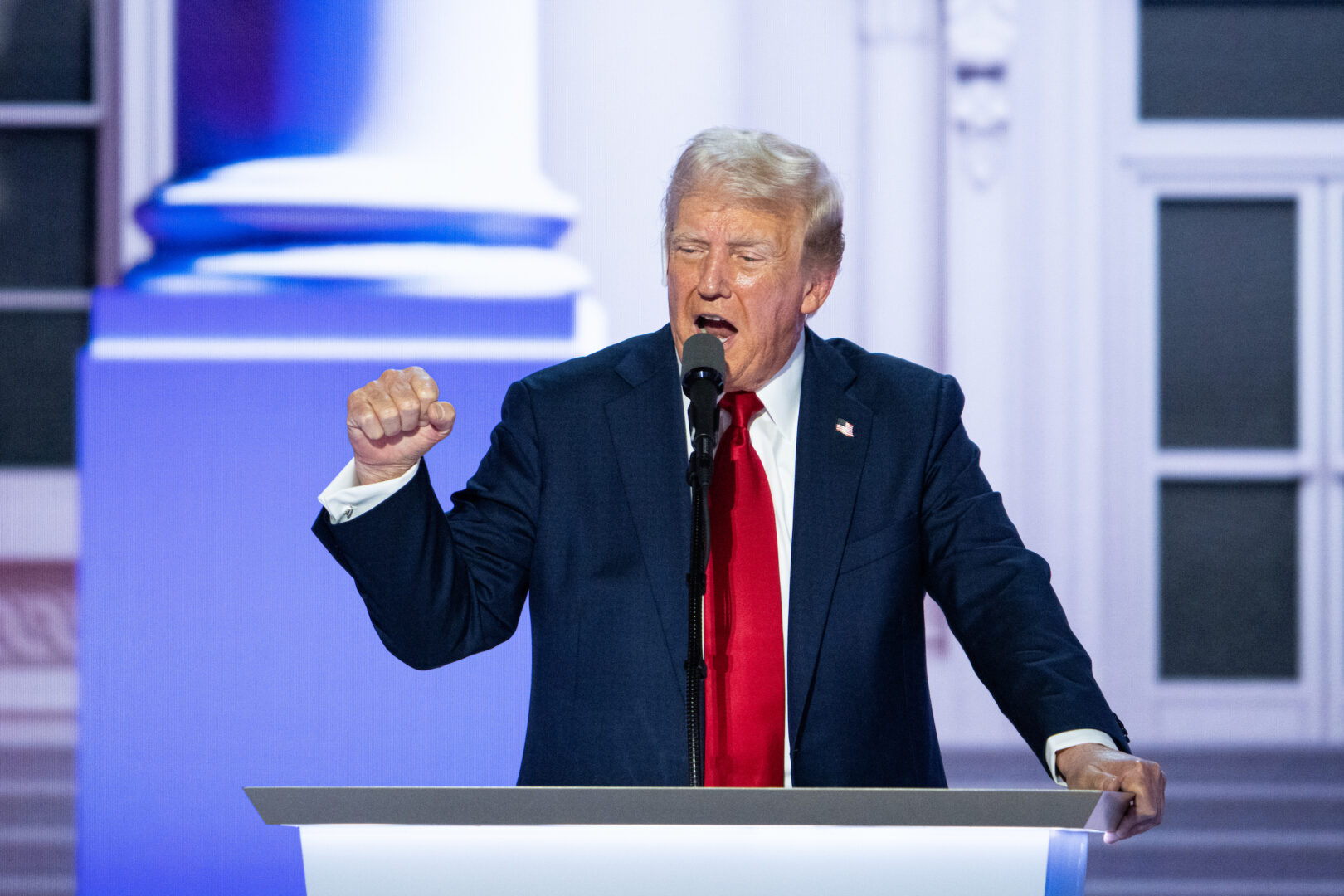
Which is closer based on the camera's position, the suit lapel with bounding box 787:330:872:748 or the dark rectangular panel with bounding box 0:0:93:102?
the suit lapel with bounding box 787:330:872:748

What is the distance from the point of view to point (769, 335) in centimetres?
137

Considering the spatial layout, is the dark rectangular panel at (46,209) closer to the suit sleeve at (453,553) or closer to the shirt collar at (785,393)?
the suit sleeve at (453,553)

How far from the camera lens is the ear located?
143cm

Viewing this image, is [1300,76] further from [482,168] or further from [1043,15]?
[482,168]

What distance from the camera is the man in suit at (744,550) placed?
4.25ft

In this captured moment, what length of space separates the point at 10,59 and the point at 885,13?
258cm

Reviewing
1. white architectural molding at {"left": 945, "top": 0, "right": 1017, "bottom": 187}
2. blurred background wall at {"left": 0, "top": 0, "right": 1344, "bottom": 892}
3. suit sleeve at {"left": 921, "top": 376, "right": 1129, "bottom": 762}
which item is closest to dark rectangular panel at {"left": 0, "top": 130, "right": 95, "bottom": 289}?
blurred background wall at {"left": 0, "top": 0, "right": 1344, "bottom": 892}

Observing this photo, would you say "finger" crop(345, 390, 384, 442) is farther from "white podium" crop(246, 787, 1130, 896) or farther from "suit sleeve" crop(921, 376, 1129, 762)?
"suit sleeve" crop(921, 376, 1129, 762)

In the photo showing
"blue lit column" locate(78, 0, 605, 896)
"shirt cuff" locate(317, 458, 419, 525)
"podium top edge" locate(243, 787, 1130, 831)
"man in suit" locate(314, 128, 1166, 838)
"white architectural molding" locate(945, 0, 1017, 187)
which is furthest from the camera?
"white architectural molding" locate(945, 0, 1017, 187)

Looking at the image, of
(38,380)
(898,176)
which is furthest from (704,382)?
(38,380)

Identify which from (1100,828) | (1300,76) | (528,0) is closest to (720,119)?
(528,0)

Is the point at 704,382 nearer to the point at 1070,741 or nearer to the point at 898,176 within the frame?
the point at 1070,741

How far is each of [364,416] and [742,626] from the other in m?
0.45

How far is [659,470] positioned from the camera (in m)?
1.38
